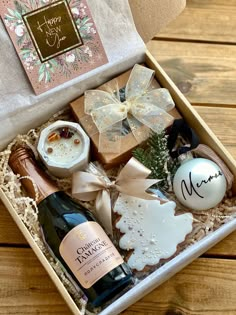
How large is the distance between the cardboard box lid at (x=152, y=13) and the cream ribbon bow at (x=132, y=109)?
0.27ft

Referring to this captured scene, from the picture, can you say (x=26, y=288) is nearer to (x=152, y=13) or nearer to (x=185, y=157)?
(x=185, y=157)

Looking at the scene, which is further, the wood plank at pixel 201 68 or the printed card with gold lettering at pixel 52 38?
the wood plank at pixel 201 68

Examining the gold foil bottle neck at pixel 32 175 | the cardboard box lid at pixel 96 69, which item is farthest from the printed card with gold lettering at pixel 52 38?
the gold foil bottle neck at pixel 32 175

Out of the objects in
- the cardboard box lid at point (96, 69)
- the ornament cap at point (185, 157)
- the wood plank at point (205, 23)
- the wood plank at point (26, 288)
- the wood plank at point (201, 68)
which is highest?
the cardboard box lid at point (96, 69)

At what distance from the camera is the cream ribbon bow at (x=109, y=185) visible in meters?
0.98

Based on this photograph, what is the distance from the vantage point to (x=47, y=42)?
100cm

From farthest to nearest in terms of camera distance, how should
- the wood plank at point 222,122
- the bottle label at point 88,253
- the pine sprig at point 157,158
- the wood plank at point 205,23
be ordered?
the wood plank at point 205,23
the wood plank at point 222,122
the pine sprig at point 157,158
the bottle label at point 88,253

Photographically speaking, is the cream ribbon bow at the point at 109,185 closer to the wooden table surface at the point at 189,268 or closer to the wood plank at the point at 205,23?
the wooden table surface at the point at 189,268

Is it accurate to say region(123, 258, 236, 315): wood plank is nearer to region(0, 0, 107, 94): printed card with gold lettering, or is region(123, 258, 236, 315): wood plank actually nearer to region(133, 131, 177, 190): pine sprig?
region(133, 131, 177, 190): pine sprig

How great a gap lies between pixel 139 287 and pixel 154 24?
512 mm

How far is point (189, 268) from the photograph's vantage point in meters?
1.01

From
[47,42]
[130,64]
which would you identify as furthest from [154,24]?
[47,42]

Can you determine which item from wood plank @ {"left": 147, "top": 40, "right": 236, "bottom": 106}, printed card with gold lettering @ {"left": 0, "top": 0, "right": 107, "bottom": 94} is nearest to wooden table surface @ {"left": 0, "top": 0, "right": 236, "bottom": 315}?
wood plank @ {"left": 147, "top": 40, "right": 236, "bottom": 106}

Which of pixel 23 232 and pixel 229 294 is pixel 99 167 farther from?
pixel 229 294
